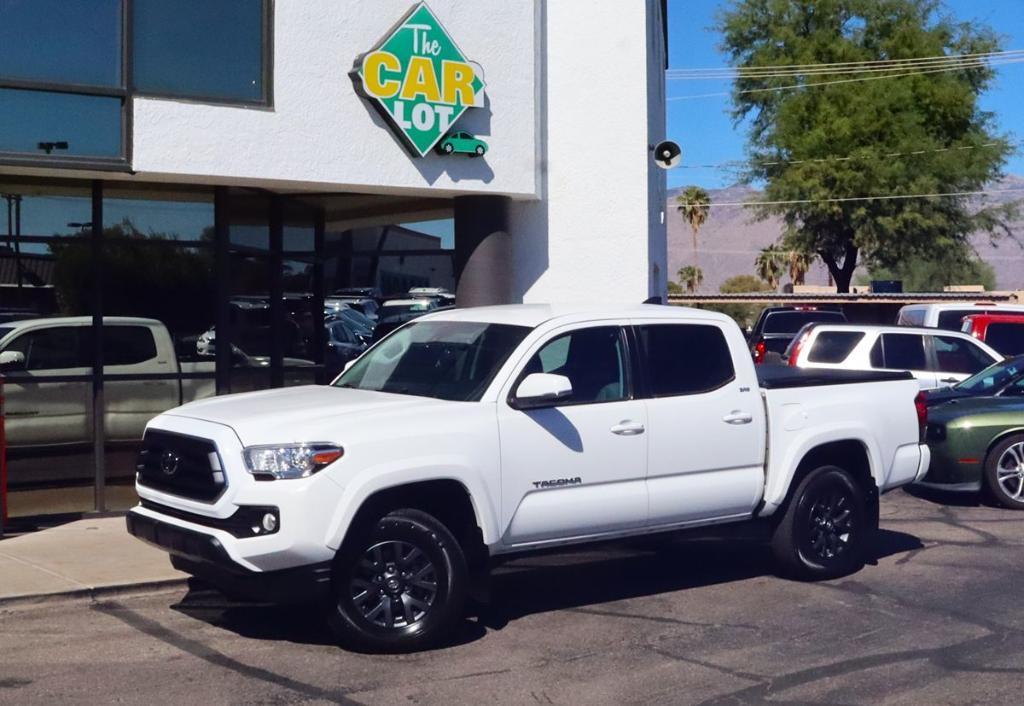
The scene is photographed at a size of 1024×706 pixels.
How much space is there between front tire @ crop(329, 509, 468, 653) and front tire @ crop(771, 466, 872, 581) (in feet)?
9.27

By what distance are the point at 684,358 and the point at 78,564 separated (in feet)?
15.3

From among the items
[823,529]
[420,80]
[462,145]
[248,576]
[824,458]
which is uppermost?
[420,80]

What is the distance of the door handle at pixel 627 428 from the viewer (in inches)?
330

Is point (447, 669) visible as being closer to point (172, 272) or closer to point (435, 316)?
point (435, 316)

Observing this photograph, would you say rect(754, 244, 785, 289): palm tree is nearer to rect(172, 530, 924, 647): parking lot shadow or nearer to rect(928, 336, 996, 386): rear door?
rect(928, 336, 996, 386): rear door

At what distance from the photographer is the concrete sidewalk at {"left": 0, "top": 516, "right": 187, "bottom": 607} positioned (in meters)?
8.89

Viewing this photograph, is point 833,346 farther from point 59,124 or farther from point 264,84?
point 59,124

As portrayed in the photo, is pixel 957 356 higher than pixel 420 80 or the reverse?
the reverse

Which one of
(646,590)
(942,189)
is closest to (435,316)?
(646,590)

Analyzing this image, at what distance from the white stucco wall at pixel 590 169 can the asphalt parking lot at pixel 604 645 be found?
4.73m

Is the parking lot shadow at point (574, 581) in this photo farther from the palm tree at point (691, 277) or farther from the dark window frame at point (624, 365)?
the palm tree at point (691, 277)

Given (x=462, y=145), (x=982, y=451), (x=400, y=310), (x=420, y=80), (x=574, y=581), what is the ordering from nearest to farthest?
(x=574, y=581), (x=982, y=451), (x=420, y=80), (x=462, y=145), (x=400, y=310)

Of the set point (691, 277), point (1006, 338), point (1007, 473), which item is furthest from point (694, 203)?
point (1007, 473)

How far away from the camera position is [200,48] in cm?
1198
